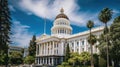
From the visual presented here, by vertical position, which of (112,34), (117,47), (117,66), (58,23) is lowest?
(117,66)

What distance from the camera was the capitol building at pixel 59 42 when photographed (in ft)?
250

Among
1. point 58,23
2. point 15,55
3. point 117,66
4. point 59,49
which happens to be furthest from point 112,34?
point 15,55

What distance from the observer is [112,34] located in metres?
49.5

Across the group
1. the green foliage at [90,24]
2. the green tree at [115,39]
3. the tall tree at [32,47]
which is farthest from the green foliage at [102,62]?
the tall tree at [32,47]

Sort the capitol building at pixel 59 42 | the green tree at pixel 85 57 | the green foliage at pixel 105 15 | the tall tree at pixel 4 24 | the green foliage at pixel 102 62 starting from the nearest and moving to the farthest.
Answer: the tall tree at pixel 4 24 < the green foliage at pixel 105 15 < the green foliage at pixel 102 62 < the green tree at pixel 85 57 < the capitol building at pixel 59 42

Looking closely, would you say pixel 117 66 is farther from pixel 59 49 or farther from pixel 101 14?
pixel 59 49

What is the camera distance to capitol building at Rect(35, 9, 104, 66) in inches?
2994

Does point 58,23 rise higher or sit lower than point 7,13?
higher

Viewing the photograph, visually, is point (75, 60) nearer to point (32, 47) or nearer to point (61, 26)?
point (61, 26)

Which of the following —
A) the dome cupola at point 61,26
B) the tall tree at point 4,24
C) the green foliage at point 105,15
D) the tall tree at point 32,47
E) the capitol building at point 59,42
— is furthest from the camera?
the tall tree at point 32,47

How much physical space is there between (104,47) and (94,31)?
2052cm

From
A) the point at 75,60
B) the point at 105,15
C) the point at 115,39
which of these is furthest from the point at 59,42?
the point at 105,15

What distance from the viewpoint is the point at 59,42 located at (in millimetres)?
87500

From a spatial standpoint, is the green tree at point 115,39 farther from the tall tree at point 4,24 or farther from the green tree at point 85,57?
the tall tree at point 4,24
